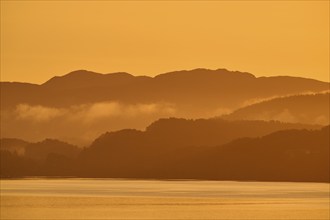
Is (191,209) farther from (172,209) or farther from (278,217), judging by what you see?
(278,217)

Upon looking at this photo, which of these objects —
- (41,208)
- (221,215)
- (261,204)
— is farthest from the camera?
(261,204)

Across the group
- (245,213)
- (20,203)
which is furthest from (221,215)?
(20,203)

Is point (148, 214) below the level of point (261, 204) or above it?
below

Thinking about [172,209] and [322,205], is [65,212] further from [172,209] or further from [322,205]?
[322,205]

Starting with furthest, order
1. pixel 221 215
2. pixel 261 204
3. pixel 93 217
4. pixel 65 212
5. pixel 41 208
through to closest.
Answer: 1. pixel 261 204
2. pixel 41 208
3. pixel 65 212
4. pixel 221 215
5. pixel 93 217

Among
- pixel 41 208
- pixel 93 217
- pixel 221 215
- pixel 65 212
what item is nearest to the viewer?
pixel 93 217

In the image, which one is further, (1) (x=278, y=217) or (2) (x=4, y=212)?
(2) (x=4, y=212)

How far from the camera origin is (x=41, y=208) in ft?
491

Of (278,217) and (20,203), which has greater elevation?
(20,203)

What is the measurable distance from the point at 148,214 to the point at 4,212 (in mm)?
19867

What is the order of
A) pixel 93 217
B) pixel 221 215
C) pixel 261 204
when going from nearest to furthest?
pixel 93 217 → pixel 221 215 → pixel 261 204

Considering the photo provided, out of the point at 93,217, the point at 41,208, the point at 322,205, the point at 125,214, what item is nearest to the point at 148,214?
the point at 125,214

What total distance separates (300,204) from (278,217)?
3490cm

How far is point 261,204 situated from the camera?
159625 millimetres
